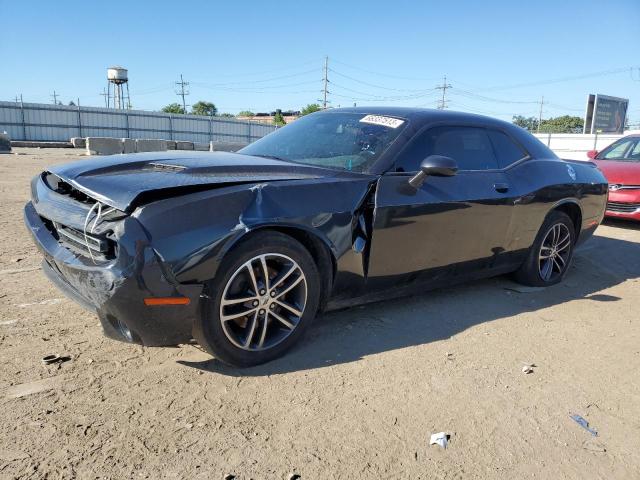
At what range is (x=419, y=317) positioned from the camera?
371 cm

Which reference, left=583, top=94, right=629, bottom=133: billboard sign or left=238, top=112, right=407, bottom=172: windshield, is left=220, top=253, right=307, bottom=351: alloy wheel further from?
left=583, top=94, right=629, bottom=133: billboard sign

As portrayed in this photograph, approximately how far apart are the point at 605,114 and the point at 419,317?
112 feet

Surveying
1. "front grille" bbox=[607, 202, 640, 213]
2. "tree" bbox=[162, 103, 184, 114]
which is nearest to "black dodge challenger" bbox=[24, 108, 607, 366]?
"front grille" bbox=[607, 202, 640, 213]

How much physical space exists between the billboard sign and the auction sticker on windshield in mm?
31967

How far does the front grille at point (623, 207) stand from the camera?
779 cm

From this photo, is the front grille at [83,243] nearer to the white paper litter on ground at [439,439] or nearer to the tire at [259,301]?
the tire at [259,301]

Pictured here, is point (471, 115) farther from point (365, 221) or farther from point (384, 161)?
point (365, 221)

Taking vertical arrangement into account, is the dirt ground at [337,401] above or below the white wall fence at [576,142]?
below

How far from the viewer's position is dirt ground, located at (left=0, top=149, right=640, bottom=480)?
6.89 ft

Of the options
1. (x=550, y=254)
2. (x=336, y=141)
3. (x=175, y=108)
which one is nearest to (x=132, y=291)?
(x=336, y=141)

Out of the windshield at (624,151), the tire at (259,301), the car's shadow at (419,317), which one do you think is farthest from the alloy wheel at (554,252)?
the windshield at (624,151)

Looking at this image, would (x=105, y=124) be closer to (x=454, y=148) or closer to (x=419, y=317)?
(x=454, y=148)

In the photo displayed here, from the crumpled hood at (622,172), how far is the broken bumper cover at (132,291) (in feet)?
25.4

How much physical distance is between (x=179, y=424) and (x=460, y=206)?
7.77ft
